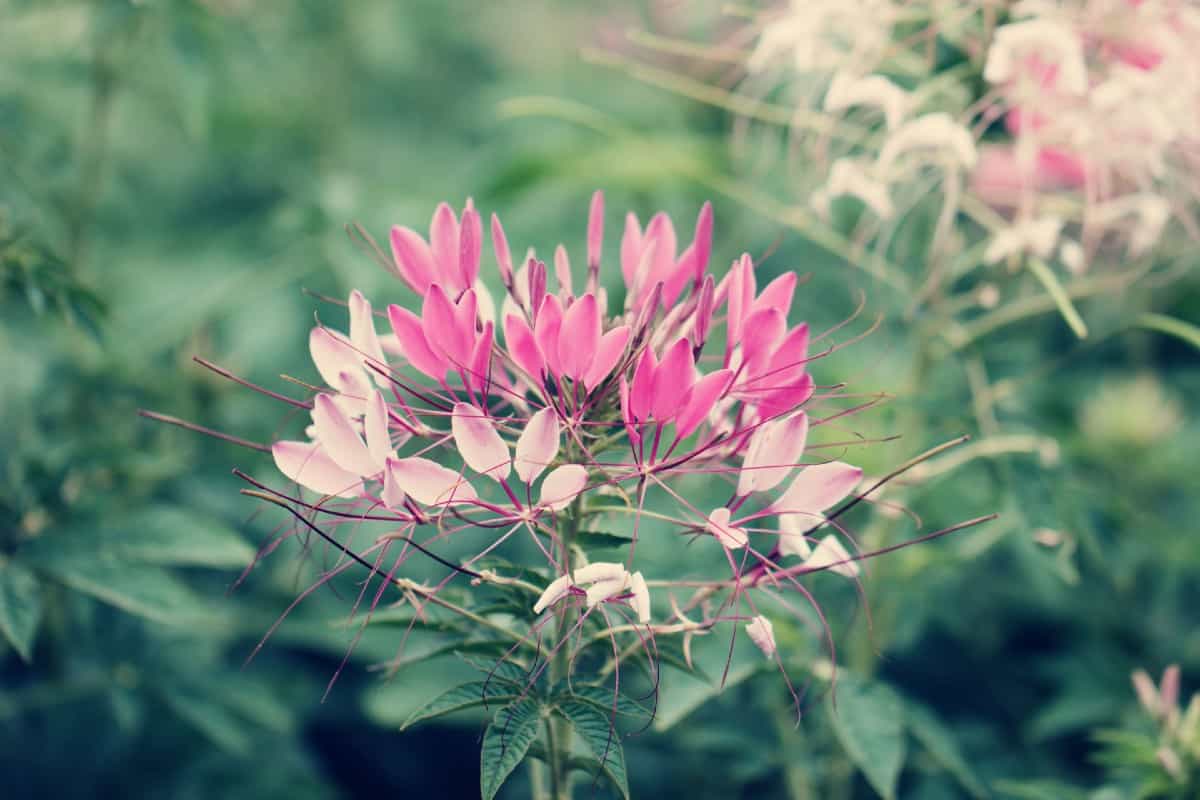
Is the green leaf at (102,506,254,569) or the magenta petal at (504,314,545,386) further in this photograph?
the green leaf at (102,506,254,569)

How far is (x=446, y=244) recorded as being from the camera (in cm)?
86

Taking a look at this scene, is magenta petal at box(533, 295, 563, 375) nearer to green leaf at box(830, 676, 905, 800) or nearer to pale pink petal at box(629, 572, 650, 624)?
pale pink petal at box(629, 572, 650, 624)

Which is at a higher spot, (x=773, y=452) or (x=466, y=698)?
(x=773, y=452)

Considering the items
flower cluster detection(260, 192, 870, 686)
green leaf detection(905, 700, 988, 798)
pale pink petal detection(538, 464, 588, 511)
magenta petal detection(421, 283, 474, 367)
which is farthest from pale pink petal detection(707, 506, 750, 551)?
green leaf detection(905, 700, 988, 798)

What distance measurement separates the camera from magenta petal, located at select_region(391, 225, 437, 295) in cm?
85

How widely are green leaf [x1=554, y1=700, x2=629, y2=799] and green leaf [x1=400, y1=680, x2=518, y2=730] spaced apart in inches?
1.8

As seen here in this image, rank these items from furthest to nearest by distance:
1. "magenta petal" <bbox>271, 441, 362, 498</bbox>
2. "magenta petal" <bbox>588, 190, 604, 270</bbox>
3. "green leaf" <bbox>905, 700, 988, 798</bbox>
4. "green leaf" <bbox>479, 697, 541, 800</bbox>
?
1. "green leaf" <bbox>905, 700, 988, 798</bbox>
2. "magenta petal" <bbox>588, 190, 604, 270</bbox>
3. "magenta petal" <bbox>271, 441, 362, 498</bbox>
4. "green leaf" <bbox>479, 697, 541, 800</bbox>

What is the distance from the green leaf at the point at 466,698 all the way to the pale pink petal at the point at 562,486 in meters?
0.15

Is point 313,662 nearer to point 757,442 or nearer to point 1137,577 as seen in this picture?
point 757,442

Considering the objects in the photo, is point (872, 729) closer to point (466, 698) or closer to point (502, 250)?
point (466, 698)

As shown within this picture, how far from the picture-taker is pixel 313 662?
169cm

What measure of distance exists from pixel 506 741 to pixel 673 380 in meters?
0.28

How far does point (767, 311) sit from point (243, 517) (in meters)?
1.11

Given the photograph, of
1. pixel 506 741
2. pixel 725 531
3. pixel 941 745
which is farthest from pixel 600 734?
pixel 941 745
